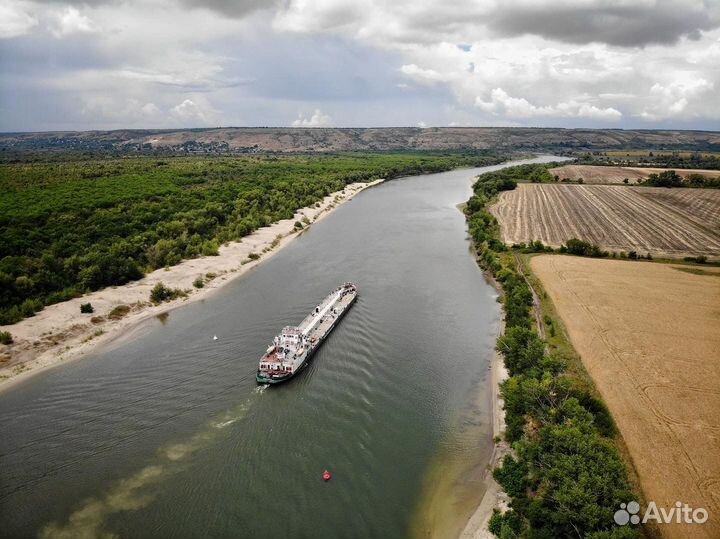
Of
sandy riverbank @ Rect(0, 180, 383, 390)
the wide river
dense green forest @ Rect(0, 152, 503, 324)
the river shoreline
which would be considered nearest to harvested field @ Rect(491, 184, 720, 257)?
the wide river

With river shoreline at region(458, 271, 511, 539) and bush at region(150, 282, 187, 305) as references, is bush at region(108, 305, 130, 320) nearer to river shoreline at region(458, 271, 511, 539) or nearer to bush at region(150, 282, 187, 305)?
bush at region(150, 282, 187, 305)

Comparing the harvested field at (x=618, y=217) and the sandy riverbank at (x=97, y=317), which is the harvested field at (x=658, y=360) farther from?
the sandy riverbank at (x=97, y=317)

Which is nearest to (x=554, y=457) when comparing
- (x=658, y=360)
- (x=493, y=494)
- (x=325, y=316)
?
(x=493, y=494)

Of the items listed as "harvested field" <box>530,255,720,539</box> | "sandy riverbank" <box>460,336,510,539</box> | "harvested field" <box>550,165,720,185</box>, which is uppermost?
"harvested field" <box>550,165,720,185</box>

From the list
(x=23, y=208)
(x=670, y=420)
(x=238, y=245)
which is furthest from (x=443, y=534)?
(x=23, y=208)

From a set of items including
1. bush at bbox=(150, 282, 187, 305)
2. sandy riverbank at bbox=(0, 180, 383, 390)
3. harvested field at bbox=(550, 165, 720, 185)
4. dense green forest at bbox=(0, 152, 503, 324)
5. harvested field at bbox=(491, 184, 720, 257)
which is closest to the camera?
sandy riverbank at bbox=(0, 180, 383, 390)

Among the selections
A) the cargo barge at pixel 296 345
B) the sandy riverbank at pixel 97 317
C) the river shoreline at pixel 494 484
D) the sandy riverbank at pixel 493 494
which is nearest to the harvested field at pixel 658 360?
the river shoreline at pixel 494 484
